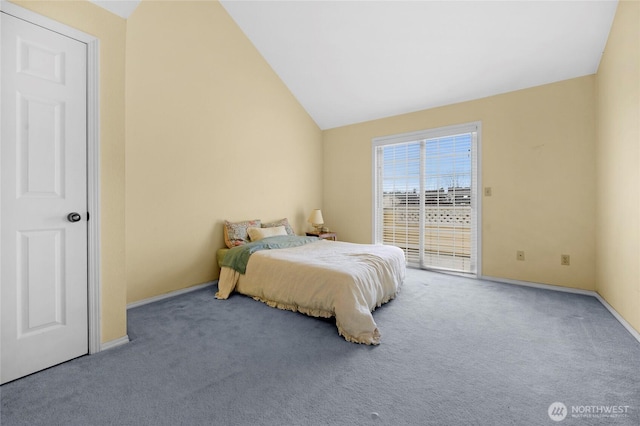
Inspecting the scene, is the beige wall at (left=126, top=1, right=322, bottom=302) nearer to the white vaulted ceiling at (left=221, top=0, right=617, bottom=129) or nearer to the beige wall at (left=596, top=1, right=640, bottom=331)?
the white vaulted ceiling at (left=221, top=0, right=617, bottom=129)

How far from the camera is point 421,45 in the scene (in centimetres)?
346

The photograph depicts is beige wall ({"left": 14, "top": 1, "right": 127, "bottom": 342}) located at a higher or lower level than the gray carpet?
higher

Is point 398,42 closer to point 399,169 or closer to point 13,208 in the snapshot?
point 399,169

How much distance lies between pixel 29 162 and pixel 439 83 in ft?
14.2

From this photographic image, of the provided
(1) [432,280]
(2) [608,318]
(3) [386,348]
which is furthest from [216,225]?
(2) [608,318]

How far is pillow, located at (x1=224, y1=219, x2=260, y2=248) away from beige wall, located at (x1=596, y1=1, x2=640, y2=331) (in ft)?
12.8

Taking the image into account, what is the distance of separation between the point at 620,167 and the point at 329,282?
2.87 metres

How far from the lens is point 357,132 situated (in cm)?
518

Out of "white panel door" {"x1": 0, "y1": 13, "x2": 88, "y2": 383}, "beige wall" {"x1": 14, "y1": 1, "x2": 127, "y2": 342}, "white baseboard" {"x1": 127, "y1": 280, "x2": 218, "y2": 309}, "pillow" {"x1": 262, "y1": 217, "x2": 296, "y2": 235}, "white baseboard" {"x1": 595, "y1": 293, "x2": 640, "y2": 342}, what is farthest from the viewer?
"pillow" {"x1": 262, "y1": 217, "x2": 296, "y2": 235}

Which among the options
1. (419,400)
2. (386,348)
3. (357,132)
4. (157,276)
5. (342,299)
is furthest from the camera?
(357,132)

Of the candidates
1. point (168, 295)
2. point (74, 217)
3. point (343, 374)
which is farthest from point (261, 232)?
point (343, 374)

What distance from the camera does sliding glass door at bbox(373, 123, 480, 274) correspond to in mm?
4066

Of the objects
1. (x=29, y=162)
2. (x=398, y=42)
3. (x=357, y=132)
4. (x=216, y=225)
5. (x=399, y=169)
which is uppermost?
(x=398, y=42)

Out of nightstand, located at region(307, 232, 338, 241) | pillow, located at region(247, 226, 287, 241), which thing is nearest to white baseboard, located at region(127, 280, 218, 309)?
pillow, located at region(247, 226, 287, 241)
